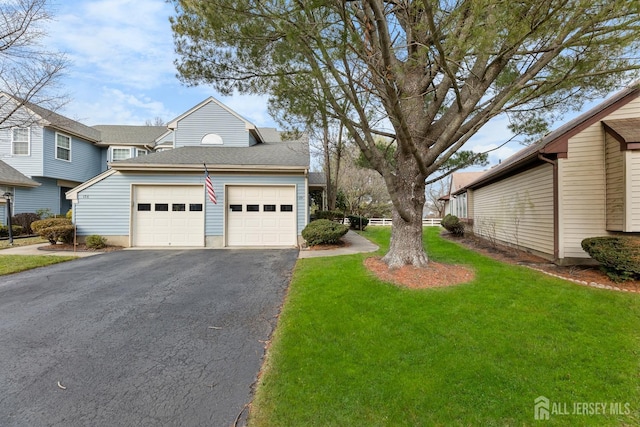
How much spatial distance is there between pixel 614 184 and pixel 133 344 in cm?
1009

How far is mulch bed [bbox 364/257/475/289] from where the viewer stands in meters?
5.25

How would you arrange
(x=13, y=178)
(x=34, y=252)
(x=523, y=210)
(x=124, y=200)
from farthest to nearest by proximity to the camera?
(x=13, y=178) < (x=124, y=200) < (x=34, y=252) < (x=523, y=210)

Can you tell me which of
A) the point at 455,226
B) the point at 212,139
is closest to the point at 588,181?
the point at 455,226

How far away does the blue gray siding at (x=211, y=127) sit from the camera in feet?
45.4

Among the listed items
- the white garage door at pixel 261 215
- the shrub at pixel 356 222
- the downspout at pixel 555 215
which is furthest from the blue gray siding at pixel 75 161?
the downspout at pixel 555 215

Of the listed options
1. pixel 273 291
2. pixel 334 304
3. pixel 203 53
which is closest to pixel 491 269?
pixel 334 304

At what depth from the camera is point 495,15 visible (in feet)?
12.1

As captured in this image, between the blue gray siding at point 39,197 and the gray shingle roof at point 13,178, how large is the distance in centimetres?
63

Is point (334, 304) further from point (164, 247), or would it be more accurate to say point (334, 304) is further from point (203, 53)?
point (164, 247)

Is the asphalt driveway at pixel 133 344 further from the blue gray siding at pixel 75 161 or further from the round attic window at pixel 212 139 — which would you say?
the blue gray siding at pixel 75 161

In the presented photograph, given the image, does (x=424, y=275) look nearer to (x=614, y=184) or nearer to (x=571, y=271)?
(x=571, y=271)

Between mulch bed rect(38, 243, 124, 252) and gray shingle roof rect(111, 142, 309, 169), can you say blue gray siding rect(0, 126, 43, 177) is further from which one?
gray shingle roof rect(111, 142, 309, 169)

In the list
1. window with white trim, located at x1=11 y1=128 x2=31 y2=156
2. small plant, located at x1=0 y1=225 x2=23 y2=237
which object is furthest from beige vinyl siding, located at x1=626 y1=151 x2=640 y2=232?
window with white trim, located at x1=11 y1=128 x2=31 y2=156
